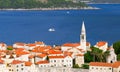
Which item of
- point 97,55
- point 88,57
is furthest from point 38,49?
point 97,55

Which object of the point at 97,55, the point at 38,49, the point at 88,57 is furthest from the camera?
the point at 38,49

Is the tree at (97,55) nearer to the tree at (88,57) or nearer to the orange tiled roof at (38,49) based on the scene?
the tree at (88,57)

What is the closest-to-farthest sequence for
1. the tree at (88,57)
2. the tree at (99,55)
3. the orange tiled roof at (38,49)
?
the tree at (99,55) < the tree at (88,57) < the orange tiled roof at (38,49)

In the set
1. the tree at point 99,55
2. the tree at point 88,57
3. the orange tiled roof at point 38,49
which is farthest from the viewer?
the orange tiled roof at point 38,49

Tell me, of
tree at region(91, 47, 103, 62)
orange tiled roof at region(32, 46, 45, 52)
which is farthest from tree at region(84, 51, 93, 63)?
orange tiled roof at region(32, 46, 45, 52)

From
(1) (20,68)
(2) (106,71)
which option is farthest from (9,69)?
(2) (106,71)

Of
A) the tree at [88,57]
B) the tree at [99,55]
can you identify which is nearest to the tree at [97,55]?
the tree at [99,55]

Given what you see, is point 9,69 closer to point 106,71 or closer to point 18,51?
point 18,51

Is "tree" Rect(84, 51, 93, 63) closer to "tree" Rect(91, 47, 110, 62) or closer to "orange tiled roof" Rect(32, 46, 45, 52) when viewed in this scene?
"tree" Rect(91, 47, 110, 62)

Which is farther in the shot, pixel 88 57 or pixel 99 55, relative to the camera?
pixel 88 57

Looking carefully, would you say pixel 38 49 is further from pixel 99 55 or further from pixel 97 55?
pixel 99 55

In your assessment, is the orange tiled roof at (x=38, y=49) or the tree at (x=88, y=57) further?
the orange tiled roof at (x=38, y=49)

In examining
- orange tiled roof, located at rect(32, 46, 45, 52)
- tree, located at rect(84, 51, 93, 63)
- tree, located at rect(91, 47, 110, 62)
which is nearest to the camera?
tree, located at rect(91, 47, 110, 62)
